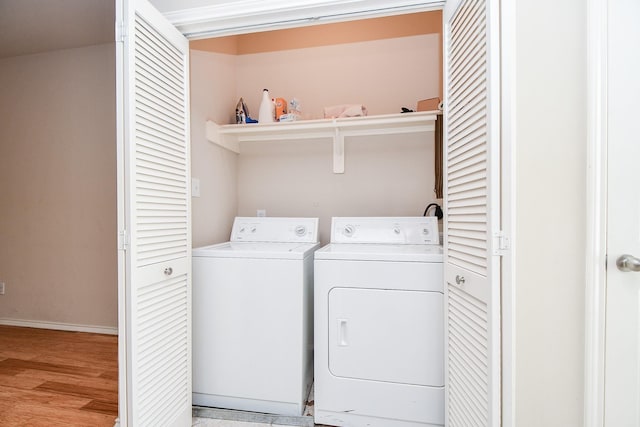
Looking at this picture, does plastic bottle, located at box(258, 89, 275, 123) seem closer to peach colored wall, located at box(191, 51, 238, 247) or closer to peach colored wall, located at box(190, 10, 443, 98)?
peach colored wall, located at box(191, 51, 238, 247)

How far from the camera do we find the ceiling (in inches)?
86.6

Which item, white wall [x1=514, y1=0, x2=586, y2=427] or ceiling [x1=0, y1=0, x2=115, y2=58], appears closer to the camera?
white wall [x1=514, y1=0, x2=586, y2=427]

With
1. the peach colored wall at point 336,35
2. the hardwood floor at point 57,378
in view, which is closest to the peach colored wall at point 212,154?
the peach colored wall at point 336,35

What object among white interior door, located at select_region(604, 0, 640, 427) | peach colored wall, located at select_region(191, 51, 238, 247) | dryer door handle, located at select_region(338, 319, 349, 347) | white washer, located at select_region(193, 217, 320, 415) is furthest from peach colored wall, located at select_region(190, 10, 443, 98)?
dryer door handle, located at select_region(338, 319, 349, 347)

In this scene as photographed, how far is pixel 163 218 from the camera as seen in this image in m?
1.38

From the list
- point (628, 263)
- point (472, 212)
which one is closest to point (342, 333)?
point (472, 212)

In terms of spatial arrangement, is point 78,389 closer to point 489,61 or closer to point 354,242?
point 354,242

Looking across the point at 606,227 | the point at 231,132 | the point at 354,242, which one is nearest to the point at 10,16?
the point at 231,132

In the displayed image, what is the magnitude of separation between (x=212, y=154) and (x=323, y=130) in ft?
2.81

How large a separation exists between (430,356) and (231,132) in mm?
1949

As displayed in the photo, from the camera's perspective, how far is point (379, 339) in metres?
1.55

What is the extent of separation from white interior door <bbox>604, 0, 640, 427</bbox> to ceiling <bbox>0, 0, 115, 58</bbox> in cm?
297

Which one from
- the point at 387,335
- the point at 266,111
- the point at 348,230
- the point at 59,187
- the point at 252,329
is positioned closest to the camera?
the point at 387,335

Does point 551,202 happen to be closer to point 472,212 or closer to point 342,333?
point 472,212
